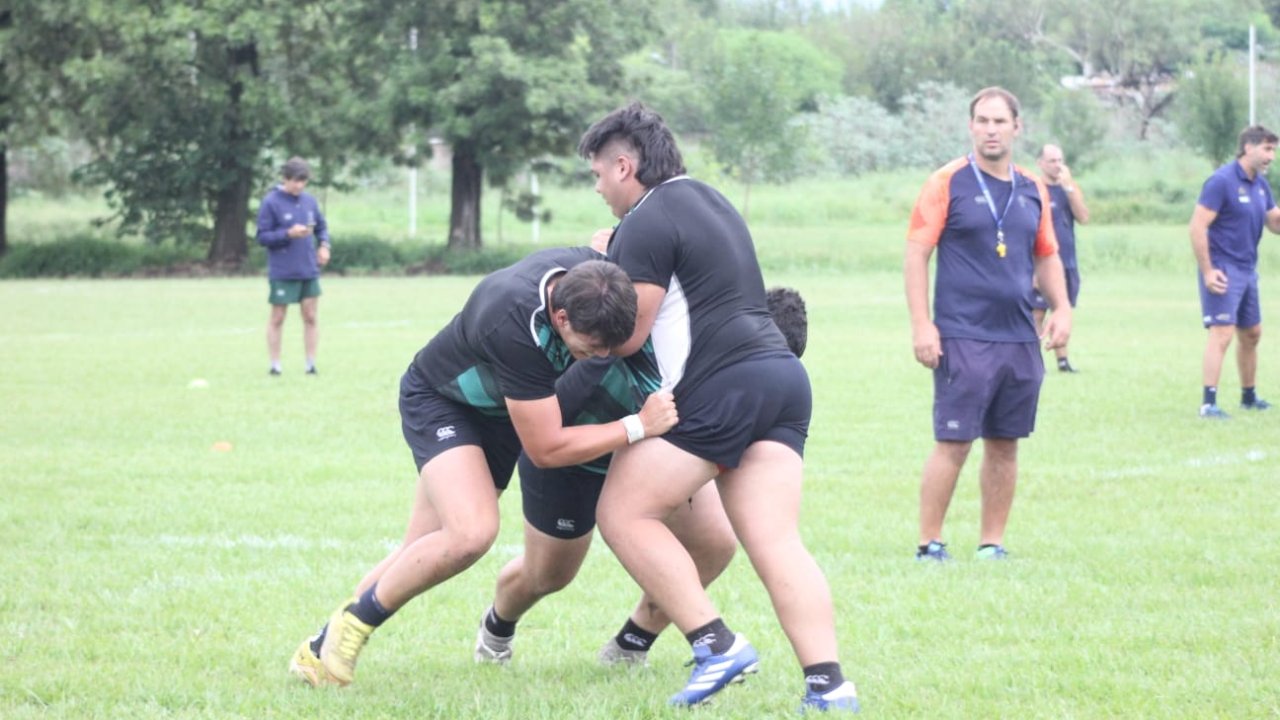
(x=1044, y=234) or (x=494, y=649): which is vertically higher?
(x=1044, y=234)

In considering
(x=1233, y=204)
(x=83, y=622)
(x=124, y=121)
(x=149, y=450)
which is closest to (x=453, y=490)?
(x=83, y=622)

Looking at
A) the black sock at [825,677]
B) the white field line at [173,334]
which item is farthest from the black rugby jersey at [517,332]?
the white field line at [173,334]

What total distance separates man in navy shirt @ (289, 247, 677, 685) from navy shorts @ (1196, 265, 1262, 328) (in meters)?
8.39

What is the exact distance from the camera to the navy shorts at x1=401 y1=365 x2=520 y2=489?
5.30m

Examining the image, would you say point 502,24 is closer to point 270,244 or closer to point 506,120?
point 506,120

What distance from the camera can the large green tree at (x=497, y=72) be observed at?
3906 centimetres

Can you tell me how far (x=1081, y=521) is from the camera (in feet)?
27.7

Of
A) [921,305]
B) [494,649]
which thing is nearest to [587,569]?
[494,649]

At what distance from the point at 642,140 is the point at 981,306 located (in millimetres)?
2904

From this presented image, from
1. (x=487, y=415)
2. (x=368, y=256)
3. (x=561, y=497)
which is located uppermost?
(x=487, y=415)

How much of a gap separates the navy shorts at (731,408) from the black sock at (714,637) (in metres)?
0.48

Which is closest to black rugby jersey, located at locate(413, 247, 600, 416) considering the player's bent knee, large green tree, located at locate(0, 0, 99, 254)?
the player's bent knee

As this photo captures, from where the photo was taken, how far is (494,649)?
5730 millimetres

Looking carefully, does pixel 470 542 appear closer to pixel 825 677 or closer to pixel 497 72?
pixel 825 677
